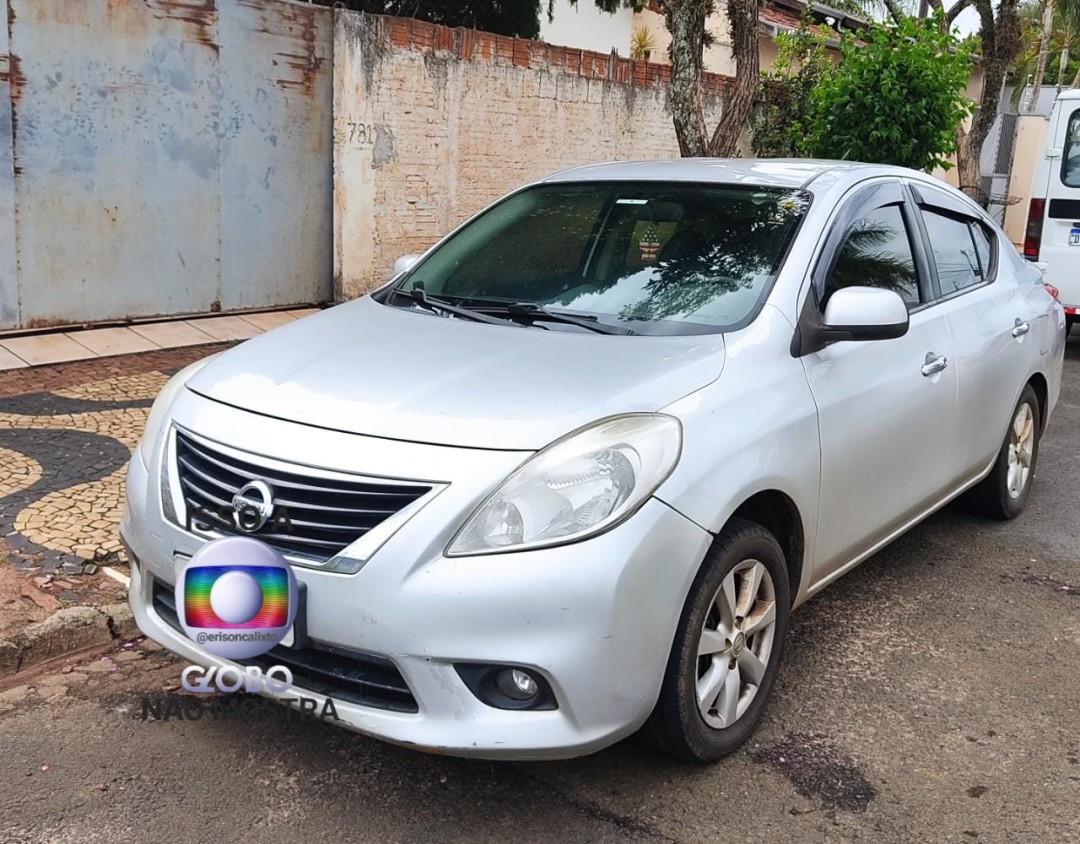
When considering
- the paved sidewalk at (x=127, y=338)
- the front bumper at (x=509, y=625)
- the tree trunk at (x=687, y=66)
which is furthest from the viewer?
the tree trunk at (x=687, y=66)

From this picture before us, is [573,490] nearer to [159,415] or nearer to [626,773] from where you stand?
[626,773]

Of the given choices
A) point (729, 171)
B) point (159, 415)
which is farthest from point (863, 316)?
point (159, 415)

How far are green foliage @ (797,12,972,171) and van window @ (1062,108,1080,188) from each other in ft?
3.91

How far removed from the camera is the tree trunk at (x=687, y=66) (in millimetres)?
7742

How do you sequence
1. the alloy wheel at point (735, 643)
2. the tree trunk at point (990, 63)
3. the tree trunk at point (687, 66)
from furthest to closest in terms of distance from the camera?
the tree trunk at point (990, 63) → the tree trunk at point (687, 66) → the alloy wheel at point (735, 643)

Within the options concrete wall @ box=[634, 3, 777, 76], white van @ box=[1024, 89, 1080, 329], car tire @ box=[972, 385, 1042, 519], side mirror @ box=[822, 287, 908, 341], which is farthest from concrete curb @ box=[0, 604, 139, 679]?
concrete wall @ box=[634, 3, 777, 76]

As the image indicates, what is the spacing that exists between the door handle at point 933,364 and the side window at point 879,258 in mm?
214

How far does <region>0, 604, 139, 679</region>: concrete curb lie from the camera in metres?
3.56

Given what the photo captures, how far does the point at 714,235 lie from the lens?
3832mm

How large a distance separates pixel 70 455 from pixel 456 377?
309cm

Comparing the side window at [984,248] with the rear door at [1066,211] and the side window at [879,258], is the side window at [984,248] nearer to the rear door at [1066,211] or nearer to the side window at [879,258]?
the side window at [879,258]

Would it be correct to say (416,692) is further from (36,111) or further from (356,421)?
(36,111)

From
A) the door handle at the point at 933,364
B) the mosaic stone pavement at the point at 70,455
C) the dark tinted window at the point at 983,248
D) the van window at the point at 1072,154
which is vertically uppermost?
the van window at the point at 1072,154

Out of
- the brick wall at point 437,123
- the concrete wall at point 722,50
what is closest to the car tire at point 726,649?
the brick wall at point 437,123
